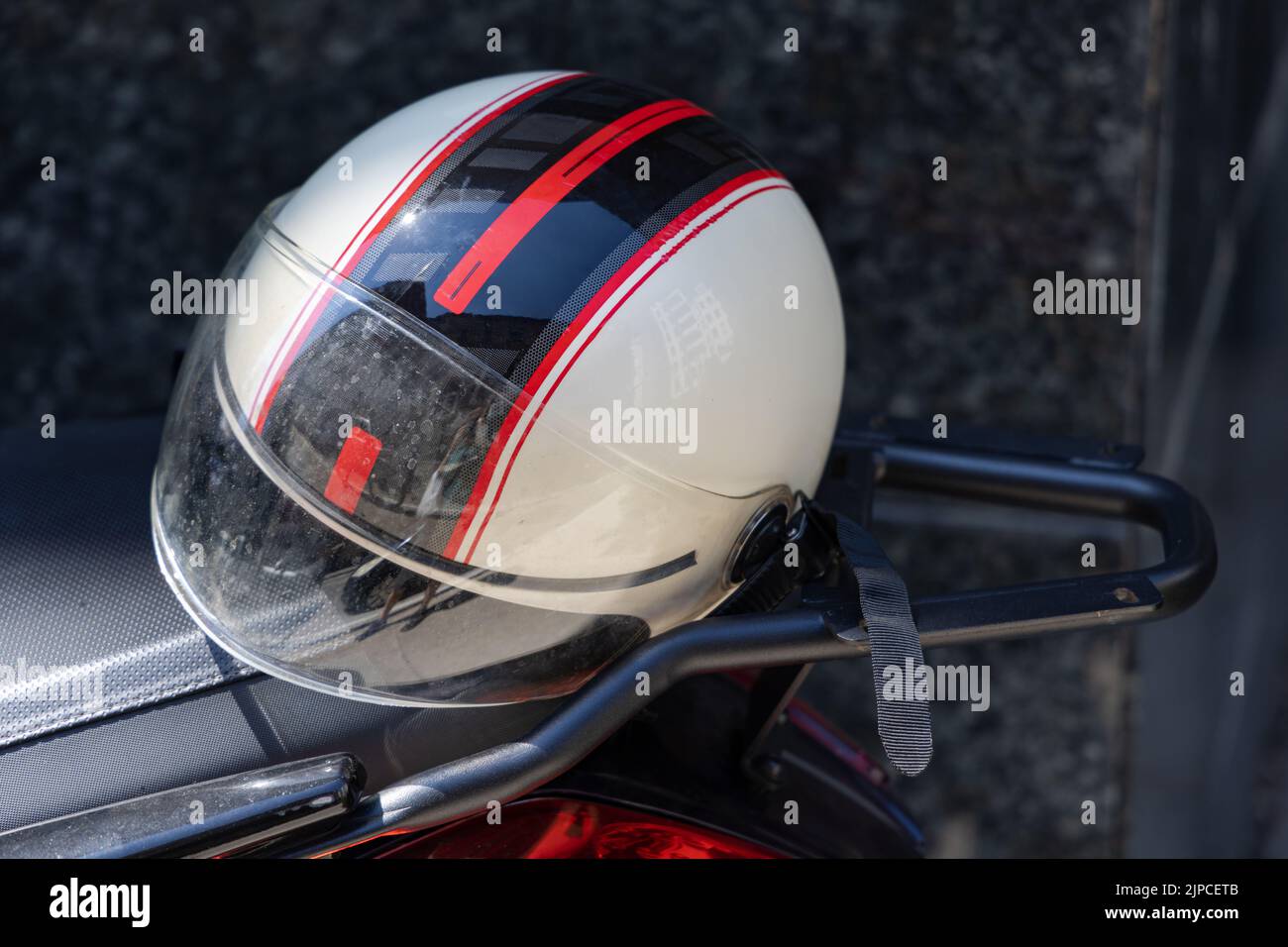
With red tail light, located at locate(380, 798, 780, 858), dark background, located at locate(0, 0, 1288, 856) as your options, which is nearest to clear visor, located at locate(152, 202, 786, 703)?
red tail light, located at locate(380, 798, 780, 858)

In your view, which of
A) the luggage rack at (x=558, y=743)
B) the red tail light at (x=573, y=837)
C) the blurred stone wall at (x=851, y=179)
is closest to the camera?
the luggage rack at (x=558, y=743)

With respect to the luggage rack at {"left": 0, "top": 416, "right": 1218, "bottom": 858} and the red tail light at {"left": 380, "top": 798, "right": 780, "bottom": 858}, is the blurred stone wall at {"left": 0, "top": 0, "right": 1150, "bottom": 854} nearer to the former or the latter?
the luggage rack at {"left": 0, "top": 416, "right": 1218, "bottom": 858}

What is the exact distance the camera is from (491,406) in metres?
0.95

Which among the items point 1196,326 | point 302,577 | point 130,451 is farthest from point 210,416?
point 1196,326

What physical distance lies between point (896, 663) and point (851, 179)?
1248mm

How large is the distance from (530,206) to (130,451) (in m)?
0.63

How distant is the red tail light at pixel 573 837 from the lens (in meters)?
1.02

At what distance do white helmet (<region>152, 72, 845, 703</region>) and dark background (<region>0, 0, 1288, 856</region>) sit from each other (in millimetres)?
958

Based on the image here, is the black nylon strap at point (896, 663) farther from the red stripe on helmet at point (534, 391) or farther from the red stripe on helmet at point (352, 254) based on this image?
the red stripe on helmet at point (352, 254)

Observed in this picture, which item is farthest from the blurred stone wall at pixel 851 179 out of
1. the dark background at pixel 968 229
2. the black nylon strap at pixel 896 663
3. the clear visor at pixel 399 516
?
the black nylon strap at pixel 896 663

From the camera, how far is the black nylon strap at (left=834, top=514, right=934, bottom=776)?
92 cm

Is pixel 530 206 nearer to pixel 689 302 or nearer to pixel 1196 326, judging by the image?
pixel 689 302

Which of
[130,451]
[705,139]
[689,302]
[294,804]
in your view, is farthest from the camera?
[130,451]
